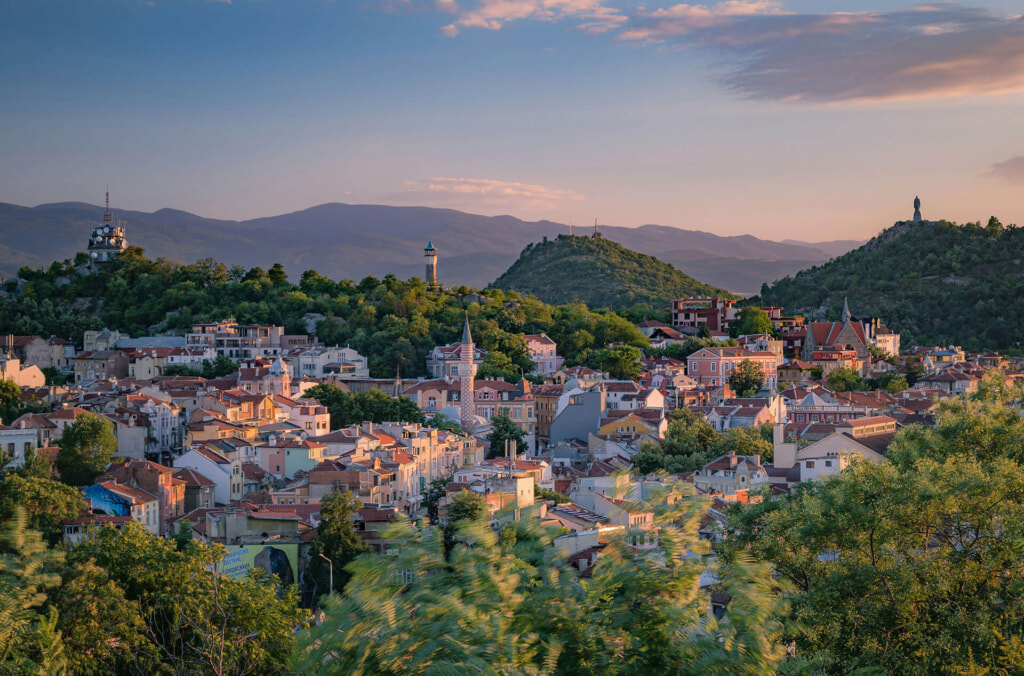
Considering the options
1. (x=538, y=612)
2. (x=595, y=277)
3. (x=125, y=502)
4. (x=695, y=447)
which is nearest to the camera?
(x=538, y=612)

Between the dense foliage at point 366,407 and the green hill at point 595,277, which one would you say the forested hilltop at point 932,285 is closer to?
the green hill at point 595,277

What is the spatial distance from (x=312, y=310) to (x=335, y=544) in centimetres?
2919

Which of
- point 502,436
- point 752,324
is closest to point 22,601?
point 502,436

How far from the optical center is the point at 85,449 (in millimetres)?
22250

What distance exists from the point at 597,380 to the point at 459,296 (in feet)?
49.3

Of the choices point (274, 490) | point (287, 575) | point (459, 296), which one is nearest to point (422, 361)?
point (459, 296)

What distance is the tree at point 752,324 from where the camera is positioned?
41.9m

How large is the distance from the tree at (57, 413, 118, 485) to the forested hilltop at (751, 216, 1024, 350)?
37.8m

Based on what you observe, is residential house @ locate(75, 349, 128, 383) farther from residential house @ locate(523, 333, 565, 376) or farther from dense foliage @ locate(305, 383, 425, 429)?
residential house @ locate(523, 333, 565, 376)

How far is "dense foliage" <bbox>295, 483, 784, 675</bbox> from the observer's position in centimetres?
384

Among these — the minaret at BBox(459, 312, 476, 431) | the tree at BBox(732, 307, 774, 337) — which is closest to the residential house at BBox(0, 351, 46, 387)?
the minaret at BBox(459, 312, 476, 431)

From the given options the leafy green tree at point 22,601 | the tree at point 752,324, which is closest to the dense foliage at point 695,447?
the leafy green tree at point 22,601

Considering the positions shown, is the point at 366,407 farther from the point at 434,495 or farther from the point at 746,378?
the point at 746,378

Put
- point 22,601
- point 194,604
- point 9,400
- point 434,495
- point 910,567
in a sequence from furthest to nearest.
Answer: point 9,400, point 434,495, point 194,604, point 910,567, point 22,601
